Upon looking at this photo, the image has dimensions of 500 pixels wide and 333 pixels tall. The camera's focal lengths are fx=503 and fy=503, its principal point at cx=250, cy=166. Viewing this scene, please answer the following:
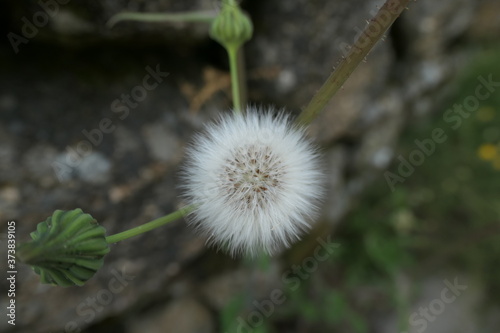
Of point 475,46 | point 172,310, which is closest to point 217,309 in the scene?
point 172,310

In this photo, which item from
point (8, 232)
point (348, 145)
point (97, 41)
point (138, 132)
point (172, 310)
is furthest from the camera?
point (348, 145)

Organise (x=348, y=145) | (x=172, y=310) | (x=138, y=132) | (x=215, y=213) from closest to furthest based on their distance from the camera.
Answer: (x=215, y=213) < (x=138, y=132) < (x=172, y=310) < (x=348, y=145)

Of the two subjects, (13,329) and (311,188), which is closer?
(311,188)

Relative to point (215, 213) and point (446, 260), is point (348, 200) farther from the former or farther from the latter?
point (215, 213)
